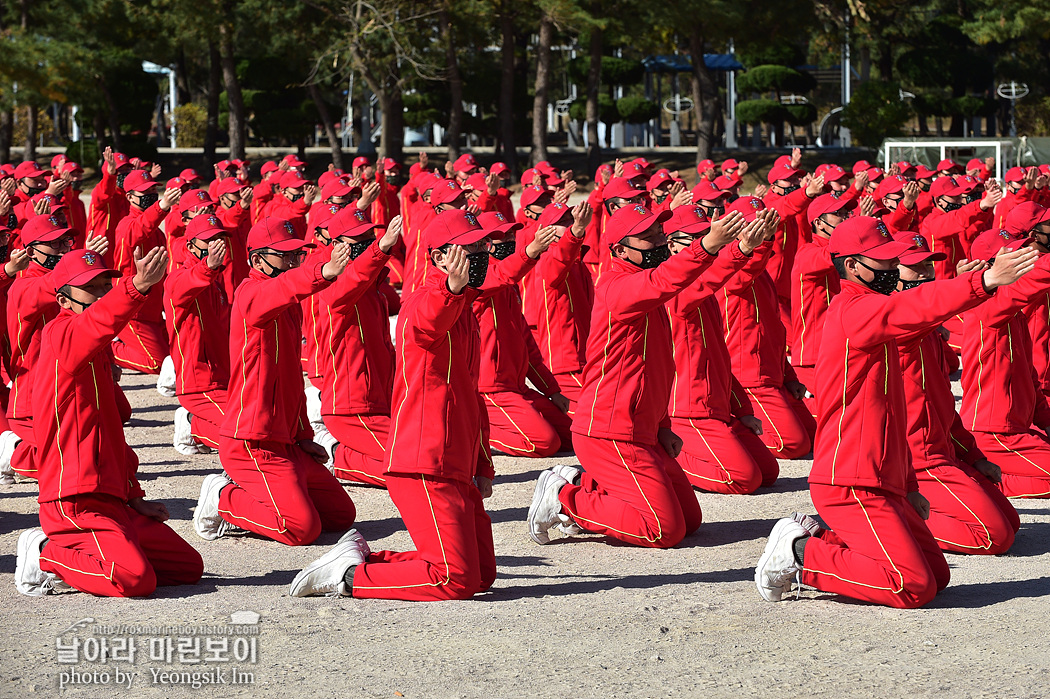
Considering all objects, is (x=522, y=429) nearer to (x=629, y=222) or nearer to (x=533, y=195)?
(x=629, y=222)

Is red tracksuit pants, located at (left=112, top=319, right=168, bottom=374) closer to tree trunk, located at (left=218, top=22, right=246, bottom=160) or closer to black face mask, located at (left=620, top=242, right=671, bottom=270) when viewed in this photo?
black face mask, located at (left=620, top=242, right=671, bottom=270)

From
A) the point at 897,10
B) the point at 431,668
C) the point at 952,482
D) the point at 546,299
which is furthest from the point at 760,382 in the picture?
the point at 897,10

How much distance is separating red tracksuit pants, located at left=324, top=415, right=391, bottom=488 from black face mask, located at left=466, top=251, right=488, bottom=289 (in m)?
2.81

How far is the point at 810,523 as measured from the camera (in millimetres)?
6117

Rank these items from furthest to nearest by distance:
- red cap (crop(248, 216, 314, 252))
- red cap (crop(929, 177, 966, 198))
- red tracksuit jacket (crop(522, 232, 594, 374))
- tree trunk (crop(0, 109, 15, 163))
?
1. tree trunk (crop(0, 109, 15, 163))
2. red cap (crop(929, 177, 966, 198))
3. red tracksuit jacket (crop(522, 232, 594, 374))
4. red cap (crop(248, 216, 314, 252))

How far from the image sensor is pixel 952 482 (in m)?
6.88

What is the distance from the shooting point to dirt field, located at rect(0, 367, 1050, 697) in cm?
505

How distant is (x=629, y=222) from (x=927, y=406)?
1.91 meters

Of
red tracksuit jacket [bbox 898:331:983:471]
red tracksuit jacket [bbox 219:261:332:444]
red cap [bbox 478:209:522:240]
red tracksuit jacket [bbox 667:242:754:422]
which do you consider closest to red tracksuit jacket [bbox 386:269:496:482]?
red cap [bbox 478:209:522:240]

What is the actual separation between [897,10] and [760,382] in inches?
1170

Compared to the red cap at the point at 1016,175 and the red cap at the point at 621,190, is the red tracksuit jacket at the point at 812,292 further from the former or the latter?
the red cap at the point at 1016,175

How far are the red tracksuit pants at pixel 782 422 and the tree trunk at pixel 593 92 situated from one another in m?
21.3

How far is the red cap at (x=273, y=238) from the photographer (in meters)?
7.49

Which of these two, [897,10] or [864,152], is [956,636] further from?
[897,10]
